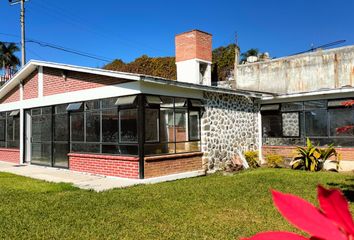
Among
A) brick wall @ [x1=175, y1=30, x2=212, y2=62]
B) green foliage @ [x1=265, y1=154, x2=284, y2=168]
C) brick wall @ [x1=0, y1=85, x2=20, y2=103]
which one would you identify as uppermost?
brick wall @ [x1=175, y1=30, x2=212, y2=62]

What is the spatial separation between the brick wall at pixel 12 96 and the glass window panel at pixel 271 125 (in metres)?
11.6

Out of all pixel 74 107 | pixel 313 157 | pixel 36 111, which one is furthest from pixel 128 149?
pixel 313 157

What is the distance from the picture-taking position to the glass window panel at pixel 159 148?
37.6 feet

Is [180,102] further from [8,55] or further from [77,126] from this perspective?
[8,55]

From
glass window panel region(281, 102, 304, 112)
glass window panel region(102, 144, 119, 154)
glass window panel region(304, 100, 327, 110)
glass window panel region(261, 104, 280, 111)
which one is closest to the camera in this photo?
glass window panel region(102, 144, 119, 154)

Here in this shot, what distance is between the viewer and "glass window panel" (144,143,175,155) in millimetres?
11445

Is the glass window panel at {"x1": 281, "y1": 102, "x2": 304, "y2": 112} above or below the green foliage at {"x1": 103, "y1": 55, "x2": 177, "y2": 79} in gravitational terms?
below

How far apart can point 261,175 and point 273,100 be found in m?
5.31

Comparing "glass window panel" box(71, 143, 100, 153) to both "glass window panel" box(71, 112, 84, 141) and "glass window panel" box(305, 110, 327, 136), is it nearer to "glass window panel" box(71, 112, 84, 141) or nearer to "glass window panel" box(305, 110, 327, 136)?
"glass window panel" box(71, 112, 84, 141)

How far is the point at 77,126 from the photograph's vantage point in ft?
45.8

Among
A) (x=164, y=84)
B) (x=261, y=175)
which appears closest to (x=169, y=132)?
(x=164, y=84)

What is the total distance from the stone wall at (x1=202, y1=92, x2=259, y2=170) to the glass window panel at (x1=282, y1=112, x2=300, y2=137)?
48.6 inches

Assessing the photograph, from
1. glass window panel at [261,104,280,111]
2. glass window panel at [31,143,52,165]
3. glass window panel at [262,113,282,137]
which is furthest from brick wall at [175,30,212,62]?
glass window panel at [31,143,52,165]

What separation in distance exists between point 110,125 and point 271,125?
7.71 m
